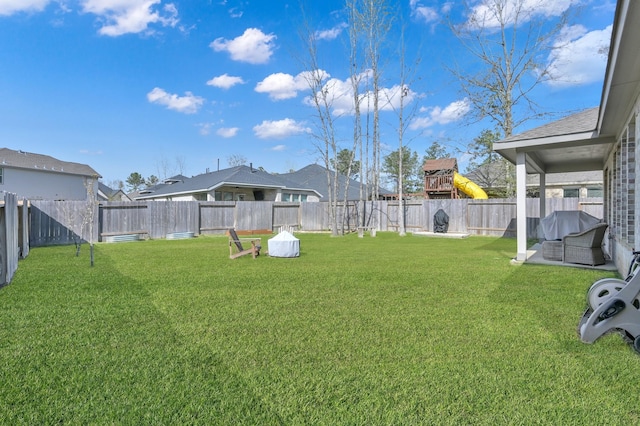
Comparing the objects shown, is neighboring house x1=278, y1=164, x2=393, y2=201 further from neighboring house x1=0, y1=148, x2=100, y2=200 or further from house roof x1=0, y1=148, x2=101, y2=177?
house roof x1=0, y1=148, x2=101, y2=177

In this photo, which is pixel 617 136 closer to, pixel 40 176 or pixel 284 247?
pixel 284 247

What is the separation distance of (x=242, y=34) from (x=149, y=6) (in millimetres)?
4923

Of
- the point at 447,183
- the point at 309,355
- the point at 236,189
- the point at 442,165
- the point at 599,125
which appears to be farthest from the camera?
the point at 442,165

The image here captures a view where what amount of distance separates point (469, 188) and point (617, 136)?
566 inches

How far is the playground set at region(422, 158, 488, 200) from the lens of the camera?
2089 cm

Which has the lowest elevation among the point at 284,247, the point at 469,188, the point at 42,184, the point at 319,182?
the point at 284,247

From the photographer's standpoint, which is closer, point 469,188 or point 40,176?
point 469,188

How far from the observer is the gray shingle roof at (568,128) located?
687 cm

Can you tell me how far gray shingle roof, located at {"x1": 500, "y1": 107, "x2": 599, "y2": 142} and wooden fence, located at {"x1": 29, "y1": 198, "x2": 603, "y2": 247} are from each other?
24.8 ft

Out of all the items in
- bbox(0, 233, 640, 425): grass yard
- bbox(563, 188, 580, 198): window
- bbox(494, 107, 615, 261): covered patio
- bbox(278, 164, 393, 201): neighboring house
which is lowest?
bbox(0, 233, 640, 425): grass yard

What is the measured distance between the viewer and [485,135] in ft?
76.0

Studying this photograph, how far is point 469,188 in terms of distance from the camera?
20812 millimetres

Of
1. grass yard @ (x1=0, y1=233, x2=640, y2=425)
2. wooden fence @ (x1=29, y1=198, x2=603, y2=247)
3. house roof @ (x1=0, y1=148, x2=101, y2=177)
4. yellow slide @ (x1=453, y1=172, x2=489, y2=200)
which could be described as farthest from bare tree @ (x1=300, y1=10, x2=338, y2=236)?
house roof @ (x1=0, y1=148, x2=101, y2=177)

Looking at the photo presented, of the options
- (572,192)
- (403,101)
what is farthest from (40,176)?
(572,192)
